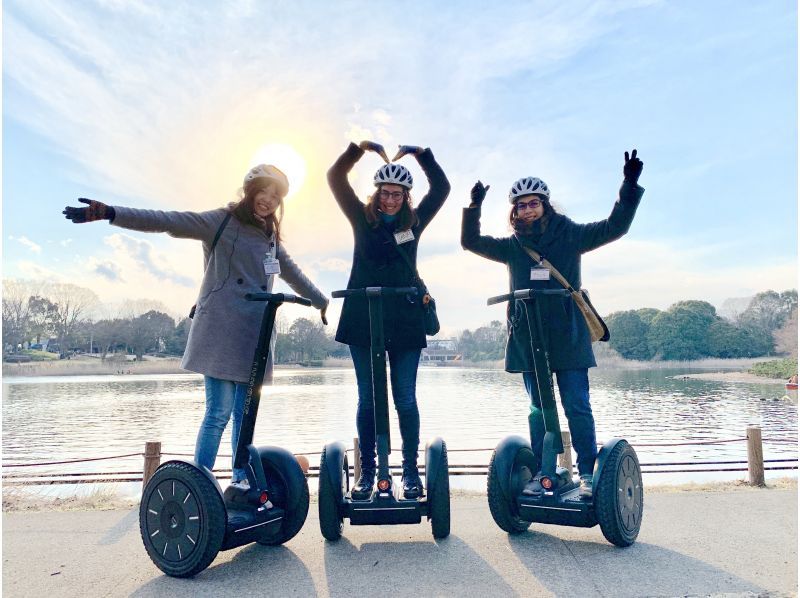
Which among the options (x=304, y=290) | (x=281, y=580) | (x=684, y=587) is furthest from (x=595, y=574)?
(x=304, y=290)

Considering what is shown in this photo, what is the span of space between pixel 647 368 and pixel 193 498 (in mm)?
77116

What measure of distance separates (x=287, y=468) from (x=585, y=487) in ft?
5.31

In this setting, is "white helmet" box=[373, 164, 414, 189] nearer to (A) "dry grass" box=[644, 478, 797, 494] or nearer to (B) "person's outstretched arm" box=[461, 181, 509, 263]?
(B) "person's outstretched arm" box=[461, 181, 509, 263]

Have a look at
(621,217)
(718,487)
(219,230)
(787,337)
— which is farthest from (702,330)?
(219,230)

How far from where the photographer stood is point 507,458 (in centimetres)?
311

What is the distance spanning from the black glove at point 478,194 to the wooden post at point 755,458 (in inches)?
150

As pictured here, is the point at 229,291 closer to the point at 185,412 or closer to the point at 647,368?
the point at 185,412

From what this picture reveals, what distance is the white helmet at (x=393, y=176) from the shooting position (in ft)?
10.4

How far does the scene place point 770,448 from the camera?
1372 centimetres

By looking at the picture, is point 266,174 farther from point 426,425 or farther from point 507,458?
point 426,425

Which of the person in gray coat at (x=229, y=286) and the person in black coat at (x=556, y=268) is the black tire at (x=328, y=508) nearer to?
the person in gray coat at (x=229, y=286)

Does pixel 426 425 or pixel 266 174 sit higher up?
pixel 266 174

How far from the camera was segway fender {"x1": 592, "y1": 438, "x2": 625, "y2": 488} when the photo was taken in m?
2.91

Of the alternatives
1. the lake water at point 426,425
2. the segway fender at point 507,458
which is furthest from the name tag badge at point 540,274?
the lake water at point 426,425
